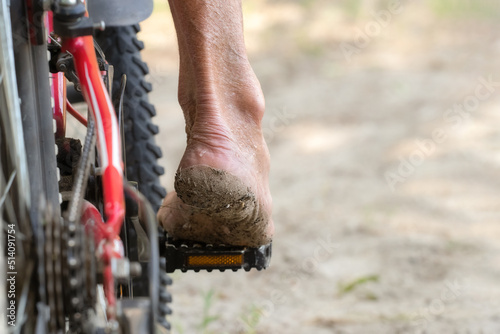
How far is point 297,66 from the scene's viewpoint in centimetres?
470

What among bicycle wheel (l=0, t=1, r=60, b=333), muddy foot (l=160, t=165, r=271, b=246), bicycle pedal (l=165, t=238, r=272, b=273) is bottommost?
bicycle pedal (l=165, t=238, r=272, b=273)

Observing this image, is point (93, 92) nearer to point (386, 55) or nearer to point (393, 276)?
point (393, 276)

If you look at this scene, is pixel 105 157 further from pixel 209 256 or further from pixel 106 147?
pixel 209 256

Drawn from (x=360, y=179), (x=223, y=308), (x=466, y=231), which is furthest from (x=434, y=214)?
(x=223, y=308)

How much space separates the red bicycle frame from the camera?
814mm

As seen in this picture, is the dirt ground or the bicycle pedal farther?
the dirt ground

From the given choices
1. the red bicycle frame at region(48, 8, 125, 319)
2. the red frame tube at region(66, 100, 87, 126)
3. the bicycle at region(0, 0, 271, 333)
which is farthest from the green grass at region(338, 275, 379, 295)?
the red bicycle frame at region(48, 8, 125, 319)

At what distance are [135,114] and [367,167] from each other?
6.22ft

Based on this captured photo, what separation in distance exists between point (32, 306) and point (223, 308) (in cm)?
137

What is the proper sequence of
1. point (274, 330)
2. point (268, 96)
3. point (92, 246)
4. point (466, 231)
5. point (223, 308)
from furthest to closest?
point (268, 96) → point (466, 231) → point (223, 308) → point (274, 330) → point (92, 246)

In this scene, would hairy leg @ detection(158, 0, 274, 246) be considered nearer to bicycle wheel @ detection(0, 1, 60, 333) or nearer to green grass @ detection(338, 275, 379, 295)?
bicycle wheel @ detection(0, 1, 60, 333)

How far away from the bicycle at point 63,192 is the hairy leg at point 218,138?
12cm

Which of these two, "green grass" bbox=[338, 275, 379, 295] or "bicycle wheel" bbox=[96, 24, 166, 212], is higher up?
"bicycle wheel" bbox=[96, 24, 166, 212]

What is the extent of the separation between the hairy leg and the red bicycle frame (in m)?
0.28
